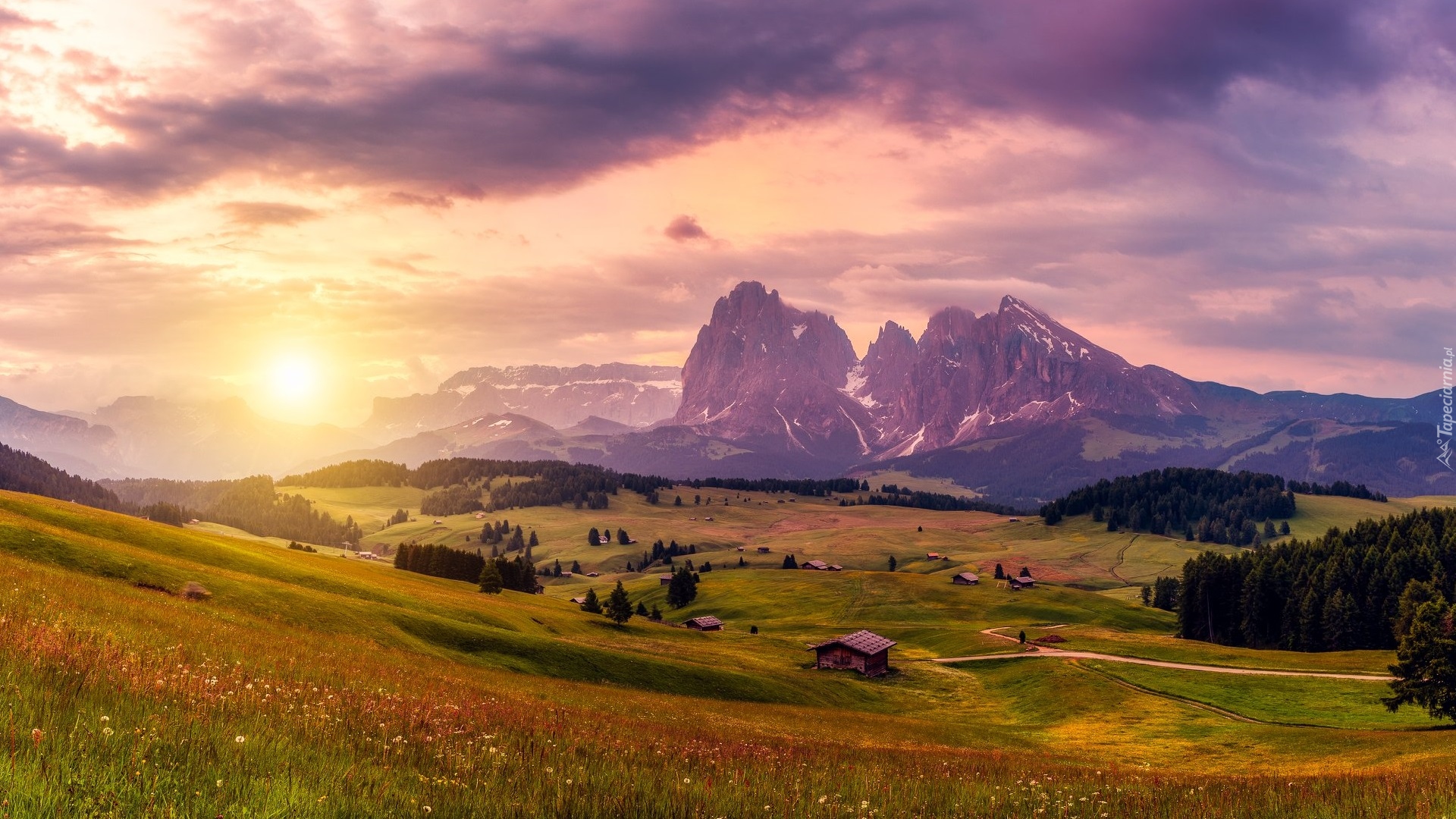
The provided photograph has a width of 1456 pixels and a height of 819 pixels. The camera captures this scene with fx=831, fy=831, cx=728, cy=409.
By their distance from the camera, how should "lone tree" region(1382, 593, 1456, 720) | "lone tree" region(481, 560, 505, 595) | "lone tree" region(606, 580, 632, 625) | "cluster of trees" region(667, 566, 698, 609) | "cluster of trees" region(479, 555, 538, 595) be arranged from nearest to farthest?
"lone tree" region(1382, 593, 1456, 720)
"lone tree" region(606, 580, 632, 625)
"lone tree" region(481, 560, 505, 595)
"cluster of trees" region(479, 555, 538, 595)
"cluster of trees" region(667, 566, 698, 609)

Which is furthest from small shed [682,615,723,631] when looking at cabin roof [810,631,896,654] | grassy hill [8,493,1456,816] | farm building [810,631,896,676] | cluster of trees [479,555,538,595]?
grassy hill [8,493,1456,816]

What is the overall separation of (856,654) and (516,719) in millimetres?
94388

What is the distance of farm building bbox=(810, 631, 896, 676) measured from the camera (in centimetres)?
10506

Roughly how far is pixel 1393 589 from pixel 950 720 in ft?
310

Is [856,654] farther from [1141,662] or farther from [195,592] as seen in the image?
[195,592]

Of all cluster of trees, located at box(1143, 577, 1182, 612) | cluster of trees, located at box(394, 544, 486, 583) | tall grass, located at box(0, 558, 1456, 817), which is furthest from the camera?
cluster of trees, located at box(1143, 577, 1182, 612)

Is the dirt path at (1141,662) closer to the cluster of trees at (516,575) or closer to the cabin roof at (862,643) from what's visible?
the cabin roof at (862,643)

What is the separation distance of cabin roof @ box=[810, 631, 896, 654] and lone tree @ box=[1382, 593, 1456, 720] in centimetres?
5372

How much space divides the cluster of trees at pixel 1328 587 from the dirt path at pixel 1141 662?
105 ft

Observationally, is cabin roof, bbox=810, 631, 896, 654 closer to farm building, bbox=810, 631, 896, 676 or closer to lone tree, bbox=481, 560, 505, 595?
farm building, bbox=810, 631, 896, 676

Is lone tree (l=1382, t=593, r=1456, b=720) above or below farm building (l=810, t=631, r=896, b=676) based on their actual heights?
above

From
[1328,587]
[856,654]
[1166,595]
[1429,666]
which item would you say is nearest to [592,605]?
[856,654]

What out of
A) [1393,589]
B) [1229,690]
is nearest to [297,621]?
[1229,690]

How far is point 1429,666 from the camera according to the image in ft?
197
